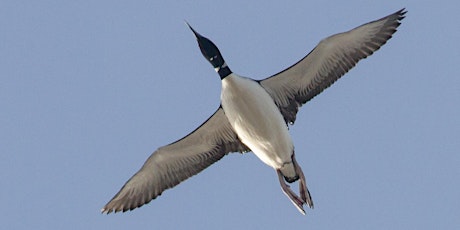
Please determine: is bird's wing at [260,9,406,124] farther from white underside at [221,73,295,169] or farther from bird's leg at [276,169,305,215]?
bird's leg at [276,169,305,215]

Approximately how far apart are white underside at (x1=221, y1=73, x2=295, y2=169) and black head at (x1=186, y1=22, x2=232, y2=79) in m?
0.39

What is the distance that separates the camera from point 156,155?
2189 centimetres

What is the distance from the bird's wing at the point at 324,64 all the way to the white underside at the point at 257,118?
2.35 ft

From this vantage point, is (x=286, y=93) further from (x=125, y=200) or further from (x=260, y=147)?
(x=125, y=200)

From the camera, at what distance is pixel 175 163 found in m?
22.2

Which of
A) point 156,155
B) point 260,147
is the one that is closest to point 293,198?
point 260,147

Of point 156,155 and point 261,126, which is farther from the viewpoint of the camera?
point 156,155

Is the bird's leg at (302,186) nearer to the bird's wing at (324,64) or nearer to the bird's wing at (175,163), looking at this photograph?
the bird's wing at (324,64)

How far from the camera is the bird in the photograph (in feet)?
67.2

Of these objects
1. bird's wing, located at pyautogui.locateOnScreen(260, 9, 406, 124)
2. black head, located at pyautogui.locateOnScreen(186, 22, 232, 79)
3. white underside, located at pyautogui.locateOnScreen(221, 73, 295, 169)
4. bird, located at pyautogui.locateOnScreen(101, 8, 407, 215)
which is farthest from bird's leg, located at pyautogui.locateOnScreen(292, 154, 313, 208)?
A: black head, located at pyautogui.locateOnScreen(186, 22, 232, 79)

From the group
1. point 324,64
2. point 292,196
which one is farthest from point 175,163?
point 324,64

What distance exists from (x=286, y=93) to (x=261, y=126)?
4.47 ft

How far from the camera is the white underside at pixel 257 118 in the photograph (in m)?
20.3

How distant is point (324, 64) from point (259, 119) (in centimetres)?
195
